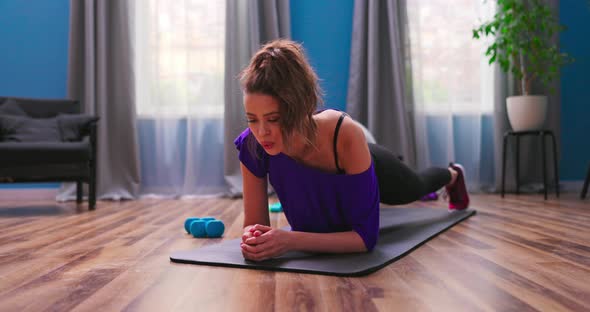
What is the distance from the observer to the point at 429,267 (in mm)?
1445

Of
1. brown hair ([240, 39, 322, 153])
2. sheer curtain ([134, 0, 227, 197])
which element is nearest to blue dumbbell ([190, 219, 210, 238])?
brown hair ([240, 39, 322, 153])

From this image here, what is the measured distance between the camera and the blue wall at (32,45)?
4418 mm

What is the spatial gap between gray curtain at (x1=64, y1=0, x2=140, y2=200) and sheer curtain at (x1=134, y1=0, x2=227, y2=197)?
0.14m

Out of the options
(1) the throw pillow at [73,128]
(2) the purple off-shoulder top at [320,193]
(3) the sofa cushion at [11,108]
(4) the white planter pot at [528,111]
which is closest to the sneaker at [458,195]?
(2) the purple off-shoulder top at [320,193]

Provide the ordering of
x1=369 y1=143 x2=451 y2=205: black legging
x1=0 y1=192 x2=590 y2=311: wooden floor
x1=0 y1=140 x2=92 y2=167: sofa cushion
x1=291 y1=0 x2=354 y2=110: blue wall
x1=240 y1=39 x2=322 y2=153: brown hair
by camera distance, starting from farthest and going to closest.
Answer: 1. x1=291 y1=0 x2=354 y2=110: blue wall
2. x1=0 y1=140 x2=92 y2=167: sofa cushion
3. x1=369 y1=143 x2=451 y2=205: black legging
4. x1=240 y1=39 x2=322 y2=153: brown hair
5. x1=0 y1=192 x2=590 y2=311: wooden floor

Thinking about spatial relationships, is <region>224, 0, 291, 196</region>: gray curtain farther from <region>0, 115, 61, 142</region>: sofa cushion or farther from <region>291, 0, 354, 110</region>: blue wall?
<region>0, 115, 61, 142</region>: sofa cushion

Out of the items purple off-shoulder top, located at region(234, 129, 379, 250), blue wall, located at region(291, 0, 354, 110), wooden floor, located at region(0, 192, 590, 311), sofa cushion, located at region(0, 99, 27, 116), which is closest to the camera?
wooden floor, located at region(0, 192, 590, 311)

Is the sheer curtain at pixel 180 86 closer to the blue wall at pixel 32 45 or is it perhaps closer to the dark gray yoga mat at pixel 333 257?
the blue wall at pixel 32 45

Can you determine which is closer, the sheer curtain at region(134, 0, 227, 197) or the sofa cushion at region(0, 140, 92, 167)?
the sofa cushion at region(0, 140, 92, 167)

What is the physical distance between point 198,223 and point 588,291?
143 centimetres

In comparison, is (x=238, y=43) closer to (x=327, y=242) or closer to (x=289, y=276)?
(x=327, y=242)

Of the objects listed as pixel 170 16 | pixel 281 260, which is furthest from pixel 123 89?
pixel 281 260

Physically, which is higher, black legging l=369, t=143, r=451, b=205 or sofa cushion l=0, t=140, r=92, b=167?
sofa cushion l=0, t=140, r=92, b=167

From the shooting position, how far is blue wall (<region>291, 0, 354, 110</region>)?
4.46 meters
